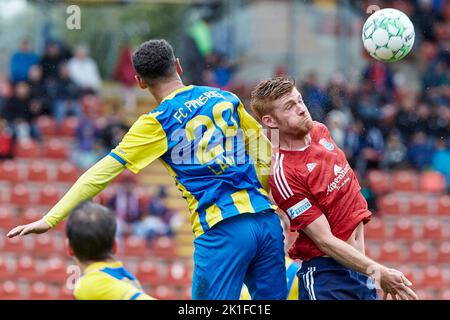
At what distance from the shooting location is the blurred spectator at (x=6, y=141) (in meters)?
16.3

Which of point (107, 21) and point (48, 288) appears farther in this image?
point (107, 21)

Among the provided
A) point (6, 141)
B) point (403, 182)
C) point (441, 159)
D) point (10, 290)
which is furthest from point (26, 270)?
point (441, 159)

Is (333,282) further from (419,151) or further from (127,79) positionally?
(127,79)

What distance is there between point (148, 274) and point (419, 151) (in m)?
5.63

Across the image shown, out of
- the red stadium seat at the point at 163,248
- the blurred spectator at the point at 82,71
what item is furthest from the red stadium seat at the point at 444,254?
the blurred spectator at the point at 82,71

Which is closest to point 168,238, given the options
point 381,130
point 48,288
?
point 48,288

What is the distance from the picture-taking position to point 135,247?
1502 centimetres

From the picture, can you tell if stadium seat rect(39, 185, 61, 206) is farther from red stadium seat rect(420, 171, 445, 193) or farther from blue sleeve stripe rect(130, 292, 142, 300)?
blue sleeve stripe rect(130, 292, 142, 300)

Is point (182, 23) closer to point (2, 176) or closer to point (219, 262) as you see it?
point (2, 176)

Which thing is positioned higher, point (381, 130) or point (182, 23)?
point (182, 23)

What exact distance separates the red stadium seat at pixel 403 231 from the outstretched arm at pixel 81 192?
11531 mm
